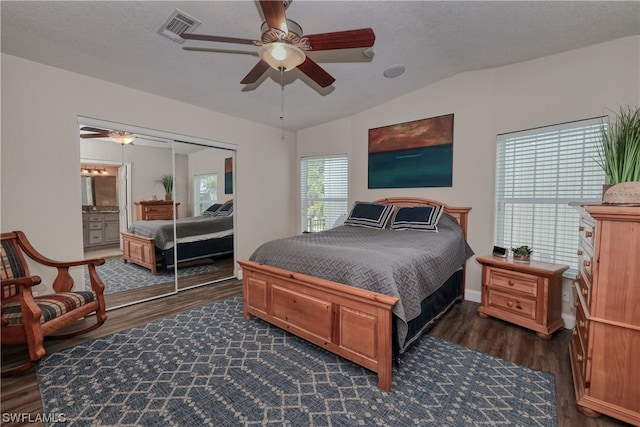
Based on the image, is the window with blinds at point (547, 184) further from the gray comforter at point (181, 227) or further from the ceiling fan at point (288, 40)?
the gray comforter at point (181, 227)

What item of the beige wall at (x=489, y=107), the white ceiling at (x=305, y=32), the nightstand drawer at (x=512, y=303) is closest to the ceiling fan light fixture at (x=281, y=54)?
the white ceiling at (x=305, y=32)

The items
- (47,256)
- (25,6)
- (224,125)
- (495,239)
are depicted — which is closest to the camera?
(25,6)

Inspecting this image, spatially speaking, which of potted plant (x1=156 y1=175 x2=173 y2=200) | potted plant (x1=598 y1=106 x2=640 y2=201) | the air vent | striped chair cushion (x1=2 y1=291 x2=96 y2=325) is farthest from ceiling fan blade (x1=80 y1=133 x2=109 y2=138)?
potted plant (x1=598 y1=106 x2=640 y2=201)

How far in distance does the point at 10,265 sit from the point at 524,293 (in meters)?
4.49

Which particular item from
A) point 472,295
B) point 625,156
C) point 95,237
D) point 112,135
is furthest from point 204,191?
point 625,156

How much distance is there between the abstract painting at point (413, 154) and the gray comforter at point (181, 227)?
240 centimetres

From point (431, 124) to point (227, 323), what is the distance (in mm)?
3480

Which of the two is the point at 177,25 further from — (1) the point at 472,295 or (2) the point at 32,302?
(1) the point at 472,295

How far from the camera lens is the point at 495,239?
3.32 m

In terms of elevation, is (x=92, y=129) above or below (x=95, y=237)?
above

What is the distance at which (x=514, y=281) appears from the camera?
2680mm

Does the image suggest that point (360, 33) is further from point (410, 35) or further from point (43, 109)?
point (43, 109)

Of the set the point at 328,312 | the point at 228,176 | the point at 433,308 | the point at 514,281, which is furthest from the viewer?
the point at 228,176

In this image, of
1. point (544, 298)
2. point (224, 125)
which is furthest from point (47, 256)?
point (544, 298)
